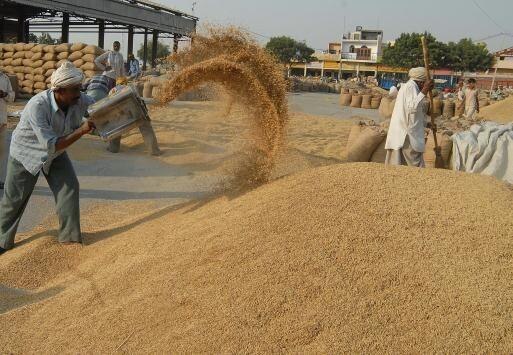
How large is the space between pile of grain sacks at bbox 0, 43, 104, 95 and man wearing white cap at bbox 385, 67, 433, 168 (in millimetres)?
7223

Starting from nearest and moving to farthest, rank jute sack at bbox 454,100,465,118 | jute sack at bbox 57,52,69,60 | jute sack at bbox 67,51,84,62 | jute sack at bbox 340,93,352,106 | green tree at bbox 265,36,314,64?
1. jute sack at bbox 67,51,84,62
2. jute sack at bbox 57,52,69,60
3. jute sack at bbox 454,100,465,118
4. jute sack at bbox 340,93,352,106
5. green tree at bbox 265,36,314,64

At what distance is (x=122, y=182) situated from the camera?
211 inches

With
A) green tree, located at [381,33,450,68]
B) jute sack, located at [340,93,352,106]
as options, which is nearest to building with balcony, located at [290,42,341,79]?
green tree, located at [381,33,450,68]

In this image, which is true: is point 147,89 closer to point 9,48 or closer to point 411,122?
point 9,48

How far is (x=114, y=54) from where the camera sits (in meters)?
7.37

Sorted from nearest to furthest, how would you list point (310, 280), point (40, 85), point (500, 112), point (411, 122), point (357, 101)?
point (310, 280) → point (411, 122) → point (40, 85) → point (500, 112) → point (357, 101)

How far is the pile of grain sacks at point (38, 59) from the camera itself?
1009 centimetres

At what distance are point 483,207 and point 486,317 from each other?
76 cm

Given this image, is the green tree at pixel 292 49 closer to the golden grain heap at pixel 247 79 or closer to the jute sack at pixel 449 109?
the jute sack at pixel 449 109

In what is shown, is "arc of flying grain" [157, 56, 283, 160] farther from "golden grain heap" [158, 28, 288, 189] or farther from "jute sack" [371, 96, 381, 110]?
"jute sack" [371, 96, 381, 110]

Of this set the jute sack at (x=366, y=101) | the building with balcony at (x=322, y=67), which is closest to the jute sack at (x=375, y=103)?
the jute sack at (x=366, y=101)

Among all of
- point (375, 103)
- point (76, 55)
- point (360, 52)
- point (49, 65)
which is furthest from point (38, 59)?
A: point (360, 52)

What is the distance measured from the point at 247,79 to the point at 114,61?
4.66 metres

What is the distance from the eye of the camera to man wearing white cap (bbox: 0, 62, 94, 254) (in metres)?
3.17
